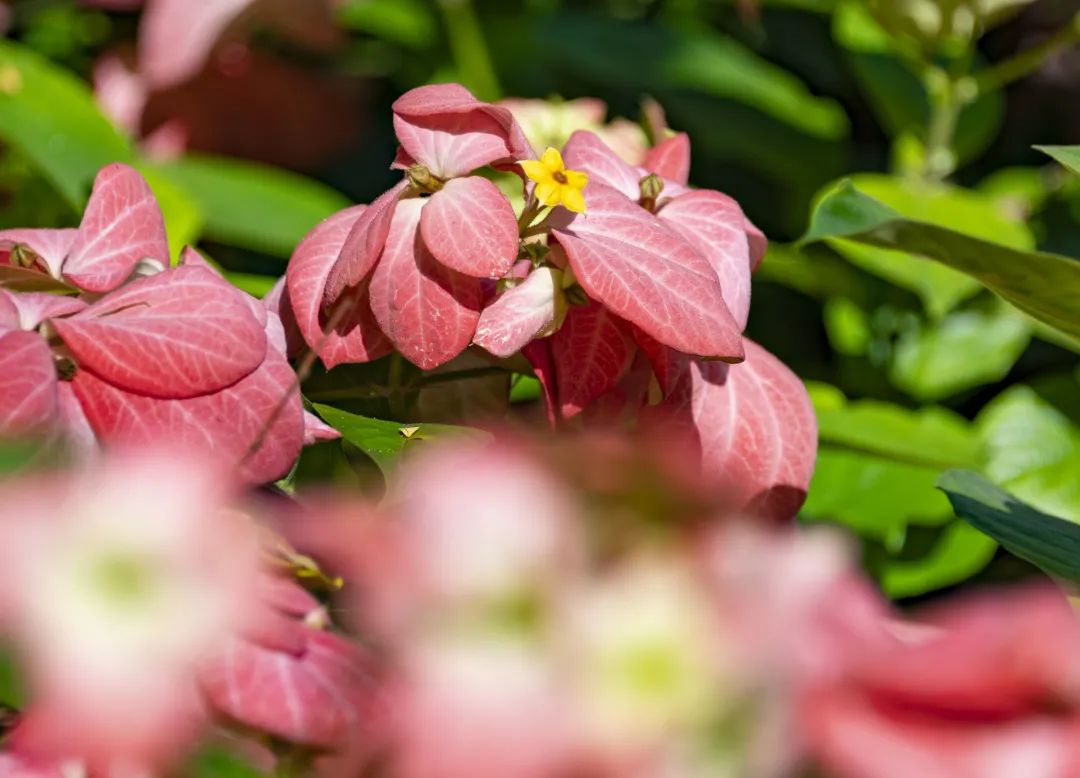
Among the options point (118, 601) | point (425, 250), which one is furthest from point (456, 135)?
point (118, 601)

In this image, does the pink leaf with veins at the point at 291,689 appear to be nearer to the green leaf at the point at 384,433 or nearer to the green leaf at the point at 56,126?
the green leaf at the point at 384,433

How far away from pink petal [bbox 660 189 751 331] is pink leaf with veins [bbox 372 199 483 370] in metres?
0.09

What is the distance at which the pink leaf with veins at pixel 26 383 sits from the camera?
331 mm

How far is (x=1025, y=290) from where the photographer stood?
19.3 inches

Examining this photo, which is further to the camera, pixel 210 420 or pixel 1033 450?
pixel 1033 450

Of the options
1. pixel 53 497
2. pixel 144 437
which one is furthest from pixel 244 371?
pixel 53 497

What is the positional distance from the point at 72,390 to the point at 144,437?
0.09 feet

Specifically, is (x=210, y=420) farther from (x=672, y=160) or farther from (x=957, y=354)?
(x=957, y=354)

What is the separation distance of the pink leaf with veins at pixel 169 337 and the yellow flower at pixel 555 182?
0.10 metres

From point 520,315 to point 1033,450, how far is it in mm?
575

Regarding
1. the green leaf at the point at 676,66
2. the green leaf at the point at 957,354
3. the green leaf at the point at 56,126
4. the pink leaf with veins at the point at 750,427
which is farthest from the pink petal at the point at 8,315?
the green leaf at the point at 676,66

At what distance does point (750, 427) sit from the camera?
48 centimetres

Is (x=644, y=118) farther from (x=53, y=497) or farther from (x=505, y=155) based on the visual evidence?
(x=53, y=497)

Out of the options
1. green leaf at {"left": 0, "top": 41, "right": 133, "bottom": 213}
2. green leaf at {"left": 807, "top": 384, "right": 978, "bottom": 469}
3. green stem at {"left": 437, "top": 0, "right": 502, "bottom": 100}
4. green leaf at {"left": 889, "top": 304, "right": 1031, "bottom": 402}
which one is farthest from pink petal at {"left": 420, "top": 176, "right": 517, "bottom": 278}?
green stem at {"left": 437, "top": 0, "right": 502, "bottom": 100}
